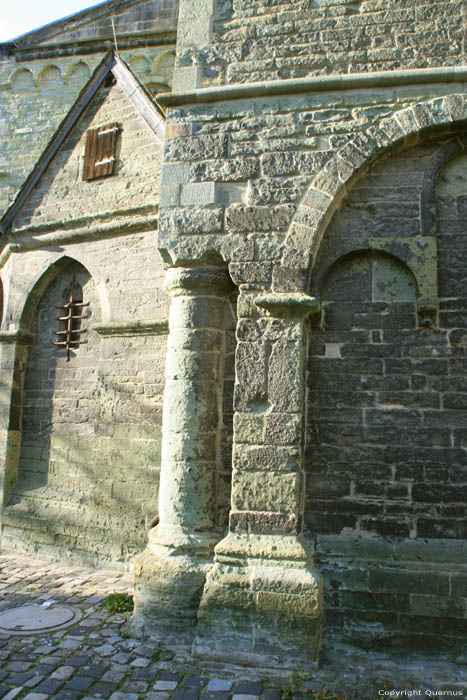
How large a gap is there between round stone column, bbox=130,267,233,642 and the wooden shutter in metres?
3.19

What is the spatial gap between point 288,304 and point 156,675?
263 cm

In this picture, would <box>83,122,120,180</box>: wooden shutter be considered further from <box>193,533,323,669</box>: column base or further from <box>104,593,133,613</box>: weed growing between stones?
<box>193,533,323,669</box>: column base

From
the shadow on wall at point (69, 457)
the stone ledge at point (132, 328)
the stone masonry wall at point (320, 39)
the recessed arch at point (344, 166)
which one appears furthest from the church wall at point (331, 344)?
the shadow on wall at point (69, 457)

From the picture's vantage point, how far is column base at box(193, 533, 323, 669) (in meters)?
3.51

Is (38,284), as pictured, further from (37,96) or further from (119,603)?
(37,96)

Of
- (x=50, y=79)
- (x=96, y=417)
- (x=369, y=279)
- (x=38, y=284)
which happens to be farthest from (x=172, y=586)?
(x=50, y=79)

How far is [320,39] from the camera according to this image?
429cm

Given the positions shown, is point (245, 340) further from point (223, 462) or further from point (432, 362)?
point (432, 362)

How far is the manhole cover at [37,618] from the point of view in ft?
13.4

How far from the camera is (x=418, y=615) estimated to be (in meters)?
3.66

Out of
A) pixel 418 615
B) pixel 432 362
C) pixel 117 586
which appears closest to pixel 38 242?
pixel 117 586

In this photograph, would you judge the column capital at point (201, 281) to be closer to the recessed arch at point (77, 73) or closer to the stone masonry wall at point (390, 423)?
the stone masonry wall at point (390, 423)

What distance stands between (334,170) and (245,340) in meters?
1.49

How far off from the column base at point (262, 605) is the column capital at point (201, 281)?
6.22 ft
